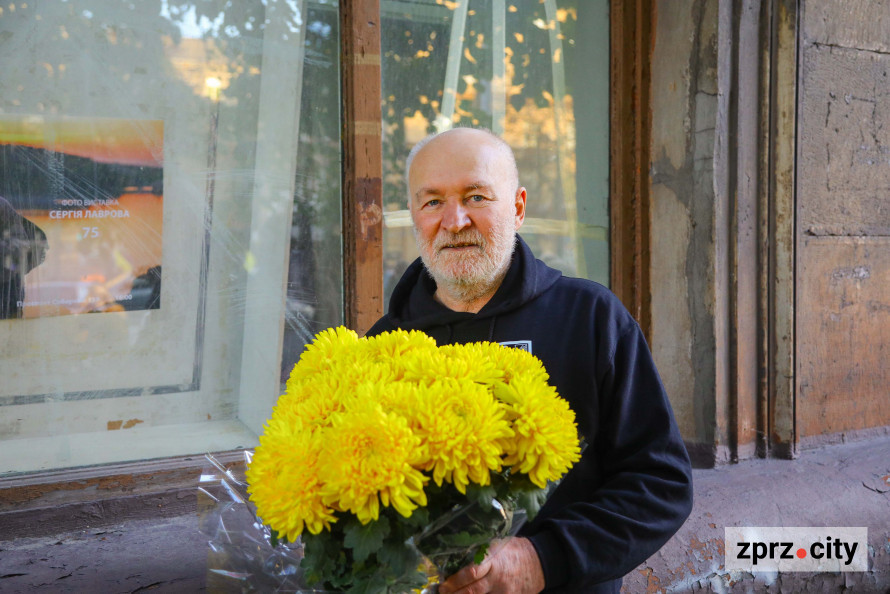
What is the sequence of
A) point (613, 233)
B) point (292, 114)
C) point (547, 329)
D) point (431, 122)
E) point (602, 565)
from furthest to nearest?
point (613, 233) < point (431, 122) < point (292, 114) < point (547, 329) < point (602, 565)

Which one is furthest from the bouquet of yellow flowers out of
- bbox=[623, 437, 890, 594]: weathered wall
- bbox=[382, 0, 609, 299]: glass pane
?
bbox=[382, 0, 609, 299]: glass pane

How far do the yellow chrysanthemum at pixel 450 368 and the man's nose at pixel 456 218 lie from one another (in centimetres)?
76

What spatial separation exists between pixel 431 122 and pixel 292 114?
0.63 meters

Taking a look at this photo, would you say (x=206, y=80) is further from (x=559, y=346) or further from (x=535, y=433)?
(x=535, y=433)

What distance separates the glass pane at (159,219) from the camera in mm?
2551

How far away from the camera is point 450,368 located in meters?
1.08

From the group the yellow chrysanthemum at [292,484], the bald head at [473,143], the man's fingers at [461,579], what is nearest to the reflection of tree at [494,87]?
the bald head at [473,143]

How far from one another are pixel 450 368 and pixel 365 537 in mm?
272

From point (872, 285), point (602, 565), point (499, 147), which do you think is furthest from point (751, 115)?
point (602, 565)

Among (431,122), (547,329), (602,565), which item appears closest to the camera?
(602,565)

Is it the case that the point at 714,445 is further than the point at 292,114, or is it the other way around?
the point at 714,445

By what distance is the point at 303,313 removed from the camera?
2.99 metres

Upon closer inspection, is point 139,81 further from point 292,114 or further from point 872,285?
point 872,285

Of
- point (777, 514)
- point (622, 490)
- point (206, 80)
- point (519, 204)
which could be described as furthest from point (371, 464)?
point (777, 514)
